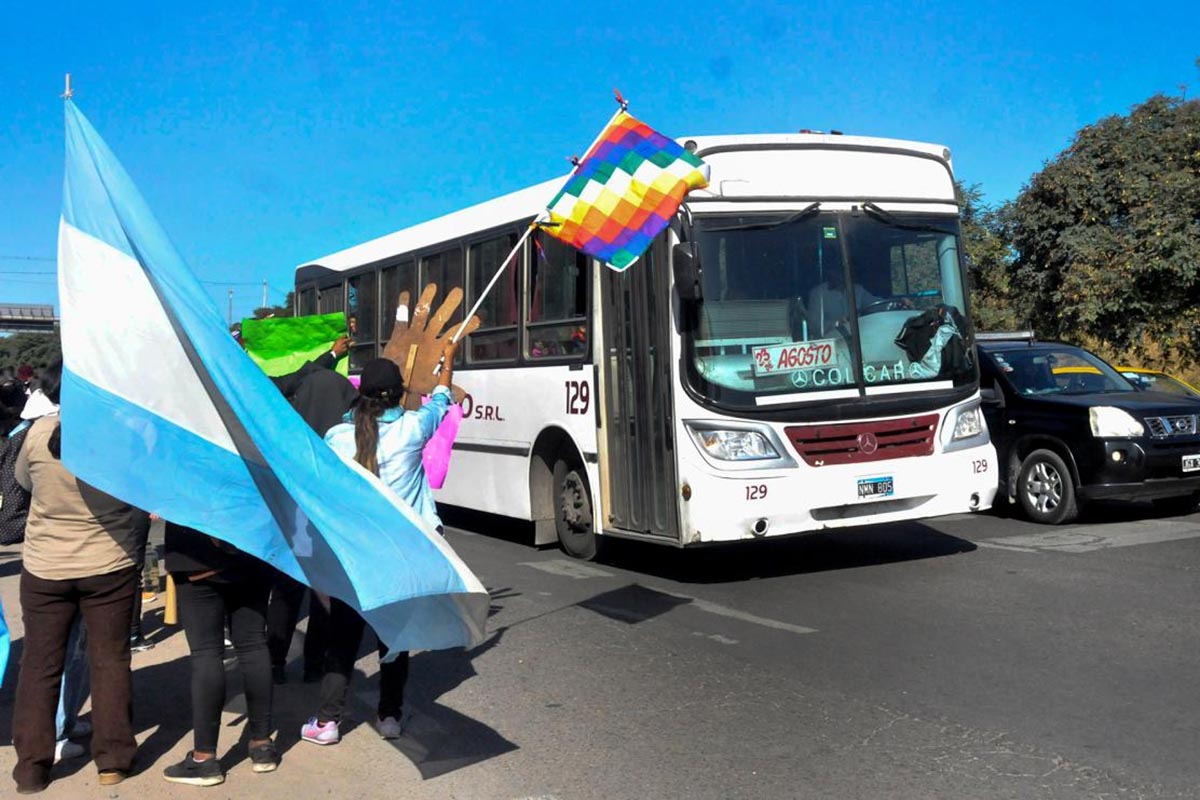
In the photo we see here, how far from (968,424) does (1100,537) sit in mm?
2452

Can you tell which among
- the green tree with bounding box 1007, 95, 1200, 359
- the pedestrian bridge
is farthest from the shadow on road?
the pedestrian bridge

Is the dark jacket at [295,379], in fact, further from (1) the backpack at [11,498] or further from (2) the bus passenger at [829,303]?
(2) the bus passenger at [829,303]

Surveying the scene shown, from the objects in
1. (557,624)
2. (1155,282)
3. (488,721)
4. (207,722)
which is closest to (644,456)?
(557,624)

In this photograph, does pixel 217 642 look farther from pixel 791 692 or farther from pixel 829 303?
pixel 829 303

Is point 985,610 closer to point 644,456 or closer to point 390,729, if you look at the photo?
point 644,456

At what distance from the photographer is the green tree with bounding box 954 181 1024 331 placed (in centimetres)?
3225

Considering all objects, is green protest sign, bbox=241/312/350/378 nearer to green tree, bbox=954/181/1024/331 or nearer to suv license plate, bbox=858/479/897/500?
suv license plate, bbox=858/479/897/500

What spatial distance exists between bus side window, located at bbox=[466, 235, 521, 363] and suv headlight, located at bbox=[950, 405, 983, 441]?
405cm

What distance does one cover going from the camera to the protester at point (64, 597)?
16.1ft

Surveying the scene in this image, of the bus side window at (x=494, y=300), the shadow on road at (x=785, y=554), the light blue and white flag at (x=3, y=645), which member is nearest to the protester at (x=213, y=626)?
the light blue and white flag at (x=3, y=645)

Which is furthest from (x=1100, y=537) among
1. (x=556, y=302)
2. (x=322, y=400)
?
(x=322, y=400)

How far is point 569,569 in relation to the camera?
33.5ft

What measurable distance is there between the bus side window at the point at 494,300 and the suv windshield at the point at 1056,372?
5388mm

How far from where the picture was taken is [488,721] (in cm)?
595
